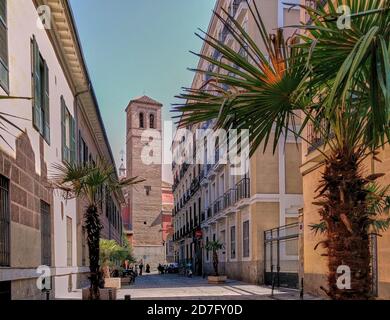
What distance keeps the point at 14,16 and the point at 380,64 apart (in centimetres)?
789

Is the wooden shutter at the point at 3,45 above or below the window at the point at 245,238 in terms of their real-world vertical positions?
above

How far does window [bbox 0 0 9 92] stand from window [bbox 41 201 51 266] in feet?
13.9

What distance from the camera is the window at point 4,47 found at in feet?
28.4

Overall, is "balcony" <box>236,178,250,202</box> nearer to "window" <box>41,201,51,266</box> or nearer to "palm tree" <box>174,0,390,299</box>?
"window" <box>41,201,51,266</box>

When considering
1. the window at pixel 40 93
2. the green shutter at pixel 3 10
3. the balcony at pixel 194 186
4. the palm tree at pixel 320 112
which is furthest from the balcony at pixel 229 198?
the palm tree at pixel 320 112

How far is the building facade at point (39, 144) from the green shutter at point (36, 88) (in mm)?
17

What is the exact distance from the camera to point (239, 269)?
2695cm

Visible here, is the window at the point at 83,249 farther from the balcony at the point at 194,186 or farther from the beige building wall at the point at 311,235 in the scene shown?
the balcony at the point at 194,186

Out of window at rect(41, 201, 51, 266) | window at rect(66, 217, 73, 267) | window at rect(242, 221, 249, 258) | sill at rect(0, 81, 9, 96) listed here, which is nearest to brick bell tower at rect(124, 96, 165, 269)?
window at rect(242, 221, 249, 258)

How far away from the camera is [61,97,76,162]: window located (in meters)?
15.3

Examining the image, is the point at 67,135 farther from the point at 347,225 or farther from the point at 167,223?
the point at 167,223

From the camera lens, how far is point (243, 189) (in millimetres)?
26125

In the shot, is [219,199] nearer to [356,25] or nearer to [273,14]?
[273,14]
